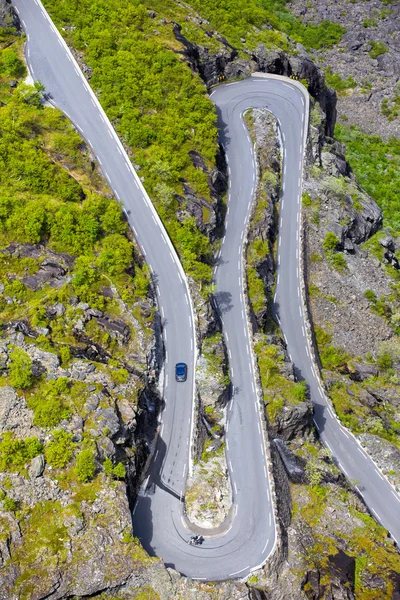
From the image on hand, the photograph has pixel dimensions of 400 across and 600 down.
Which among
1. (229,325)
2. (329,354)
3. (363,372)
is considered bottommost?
(363,372)

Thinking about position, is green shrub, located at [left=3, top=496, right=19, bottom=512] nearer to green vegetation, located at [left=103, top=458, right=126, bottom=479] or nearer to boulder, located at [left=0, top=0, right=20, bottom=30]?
green vegetation, located at [left=103, top=458, right=126, bottom=479]

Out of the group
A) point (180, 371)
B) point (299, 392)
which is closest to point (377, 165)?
point (299, 392)

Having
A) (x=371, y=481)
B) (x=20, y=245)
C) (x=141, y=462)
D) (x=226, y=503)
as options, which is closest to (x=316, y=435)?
(x=371, y=481)

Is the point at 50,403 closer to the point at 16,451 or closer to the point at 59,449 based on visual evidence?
the point at 59,449

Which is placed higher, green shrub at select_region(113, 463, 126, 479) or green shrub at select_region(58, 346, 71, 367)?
green shrub at select_region(58, 346, 71, 367)

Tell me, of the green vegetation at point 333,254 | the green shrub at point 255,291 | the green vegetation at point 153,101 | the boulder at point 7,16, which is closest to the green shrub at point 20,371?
the green vegetation at point 153,101

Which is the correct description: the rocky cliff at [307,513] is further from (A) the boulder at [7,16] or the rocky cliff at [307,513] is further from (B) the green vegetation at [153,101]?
(A) the boulder at [7,16]

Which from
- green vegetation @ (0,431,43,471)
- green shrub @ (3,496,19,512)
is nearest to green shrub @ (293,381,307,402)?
green vegetation @ (0,431,43,471)

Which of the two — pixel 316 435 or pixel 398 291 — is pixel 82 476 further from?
pixel 398 291
